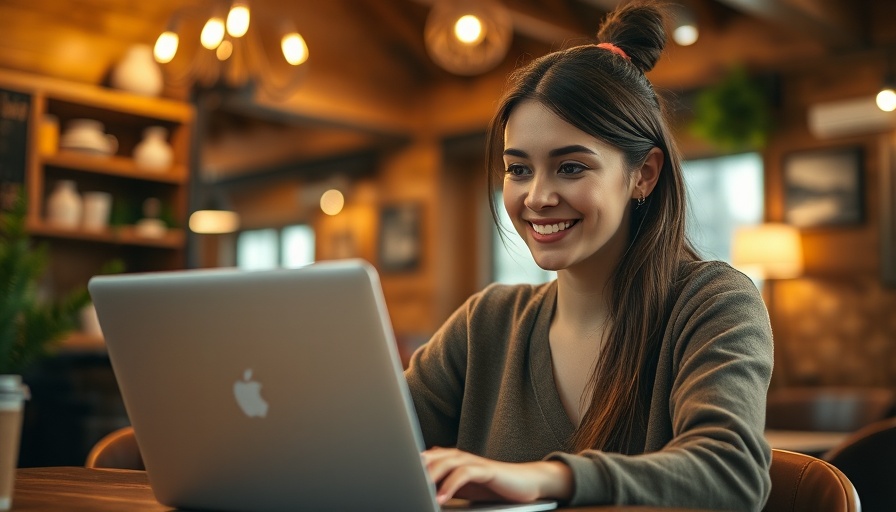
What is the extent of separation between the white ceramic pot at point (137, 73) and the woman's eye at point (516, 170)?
4370 mm

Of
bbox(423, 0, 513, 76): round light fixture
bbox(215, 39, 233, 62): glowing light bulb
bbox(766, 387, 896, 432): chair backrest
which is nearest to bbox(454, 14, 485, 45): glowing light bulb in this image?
bbox(423, 0, 513, 76): round light fixture

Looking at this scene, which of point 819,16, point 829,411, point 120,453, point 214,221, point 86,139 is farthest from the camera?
point 214,221

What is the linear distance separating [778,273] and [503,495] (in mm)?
5268

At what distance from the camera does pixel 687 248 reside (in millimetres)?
1572

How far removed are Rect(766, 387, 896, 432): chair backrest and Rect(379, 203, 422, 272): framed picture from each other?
4271mm

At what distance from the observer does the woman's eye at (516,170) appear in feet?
4.88

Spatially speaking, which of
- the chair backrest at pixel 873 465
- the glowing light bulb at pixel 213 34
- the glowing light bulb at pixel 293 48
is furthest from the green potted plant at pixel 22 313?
the glowing light bulb at pixel 293 48

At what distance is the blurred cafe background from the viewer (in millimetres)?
5051

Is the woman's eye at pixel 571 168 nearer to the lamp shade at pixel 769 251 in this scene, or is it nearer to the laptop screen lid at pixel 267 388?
the laptop screen lid at pixel 267 388

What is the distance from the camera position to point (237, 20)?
421 centimetres

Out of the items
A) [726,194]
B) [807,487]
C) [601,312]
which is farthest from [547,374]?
[726,194]

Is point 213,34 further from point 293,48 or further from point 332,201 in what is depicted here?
point 332,201

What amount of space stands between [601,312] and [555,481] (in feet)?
1.92

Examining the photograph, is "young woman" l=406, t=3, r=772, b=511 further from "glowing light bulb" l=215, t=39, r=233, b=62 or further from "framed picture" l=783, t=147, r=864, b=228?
"framed picture" l=783, t=147, r=864, b=228
